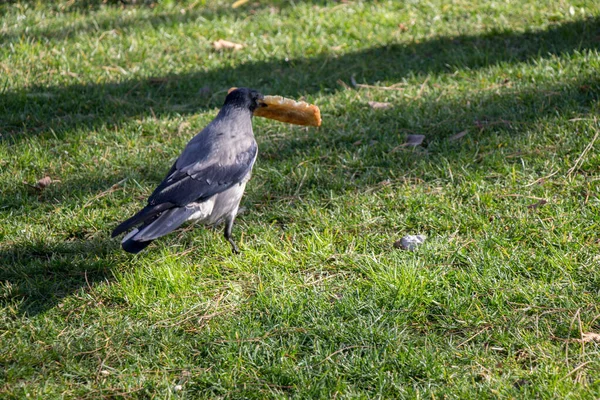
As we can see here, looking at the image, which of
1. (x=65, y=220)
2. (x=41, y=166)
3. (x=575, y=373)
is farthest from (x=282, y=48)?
(x=575, y=373)

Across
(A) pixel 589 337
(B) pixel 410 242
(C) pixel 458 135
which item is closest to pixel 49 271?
(B) pixel 410 242

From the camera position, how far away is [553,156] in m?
4.63

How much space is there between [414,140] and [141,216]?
7.77 feet

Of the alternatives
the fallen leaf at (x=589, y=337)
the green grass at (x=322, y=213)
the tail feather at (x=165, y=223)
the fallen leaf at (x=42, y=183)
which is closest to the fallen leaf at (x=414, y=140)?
the green grass at (x=322, y=213)

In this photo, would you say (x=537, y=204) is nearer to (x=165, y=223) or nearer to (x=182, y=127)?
(x=165, y=223)

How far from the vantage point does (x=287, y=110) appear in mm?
4691

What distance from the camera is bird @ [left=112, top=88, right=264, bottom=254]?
362 centimetres

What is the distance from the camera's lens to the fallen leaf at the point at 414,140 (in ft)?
16.5

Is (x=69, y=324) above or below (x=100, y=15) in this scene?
below

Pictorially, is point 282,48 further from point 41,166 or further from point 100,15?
point 41,166

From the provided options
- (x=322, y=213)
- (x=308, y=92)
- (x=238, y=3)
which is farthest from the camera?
(x=238, y=3)

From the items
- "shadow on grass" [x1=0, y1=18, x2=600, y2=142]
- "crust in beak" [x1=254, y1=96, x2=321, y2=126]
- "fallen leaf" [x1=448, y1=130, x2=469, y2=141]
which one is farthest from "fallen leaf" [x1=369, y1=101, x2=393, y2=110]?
"crust in beak" [x1=254, y1=96, x2=321, y2=126]

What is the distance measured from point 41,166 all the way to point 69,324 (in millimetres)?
1900

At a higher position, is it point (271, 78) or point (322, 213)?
point (271, 78)
